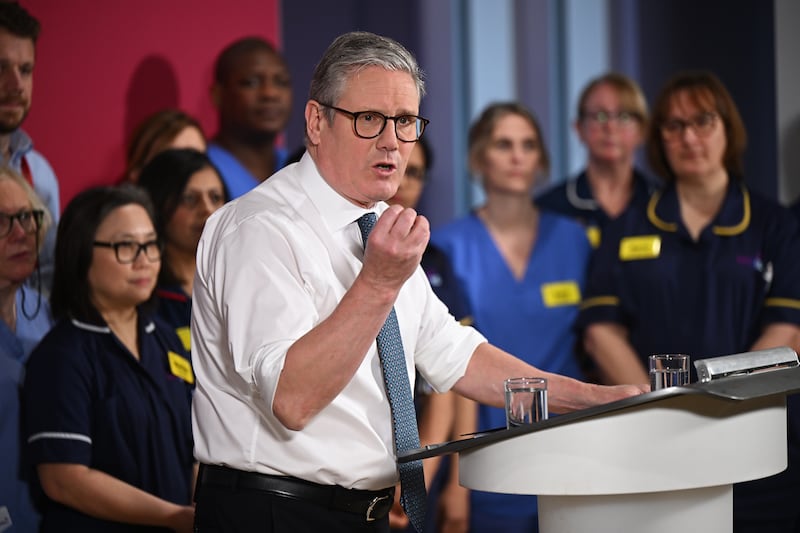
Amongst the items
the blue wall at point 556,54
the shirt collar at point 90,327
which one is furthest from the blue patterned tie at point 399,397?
the blue wall at point 556,54

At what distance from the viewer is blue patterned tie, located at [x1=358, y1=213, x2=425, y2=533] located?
169 centimetres

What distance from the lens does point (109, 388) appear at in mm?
2359

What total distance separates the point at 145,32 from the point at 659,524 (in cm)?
237

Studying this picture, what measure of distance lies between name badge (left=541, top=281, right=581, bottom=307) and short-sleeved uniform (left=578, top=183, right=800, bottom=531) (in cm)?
19

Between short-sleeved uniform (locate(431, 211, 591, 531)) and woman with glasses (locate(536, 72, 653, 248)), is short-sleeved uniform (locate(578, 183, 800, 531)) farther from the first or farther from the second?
woman with glasses (locate(536, 72, 653, 248))

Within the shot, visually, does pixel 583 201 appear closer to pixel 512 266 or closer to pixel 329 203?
pixel 512 266

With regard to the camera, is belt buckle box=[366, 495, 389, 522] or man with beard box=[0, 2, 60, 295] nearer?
belt buckle box=[366, 495, 389, 522]

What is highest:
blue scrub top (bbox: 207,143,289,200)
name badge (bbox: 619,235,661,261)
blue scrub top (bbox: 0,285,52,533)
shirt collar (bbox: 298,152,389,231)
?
blue scrub top (bbox: 207,143,289,200)

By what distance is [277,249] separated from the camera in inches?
61.7

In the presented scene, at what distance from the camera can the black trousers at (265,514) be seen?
1627mm

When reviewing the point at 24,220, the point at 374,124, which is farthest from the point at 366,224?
the point at 24,220

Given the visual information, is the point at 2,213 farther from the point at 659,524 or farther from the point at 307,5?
the point at 307,5

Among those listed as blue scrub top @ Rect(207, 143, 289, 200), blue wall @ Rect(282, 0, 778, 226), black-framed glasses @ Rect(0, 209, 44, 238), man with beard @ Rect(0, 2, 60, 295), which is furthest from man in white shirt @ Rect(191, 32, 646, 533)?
blue wall @ Rect(282, 0, 778, 226)

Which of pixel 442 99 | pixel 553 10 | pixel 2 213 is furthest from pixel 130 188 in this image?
pixel 553 10
